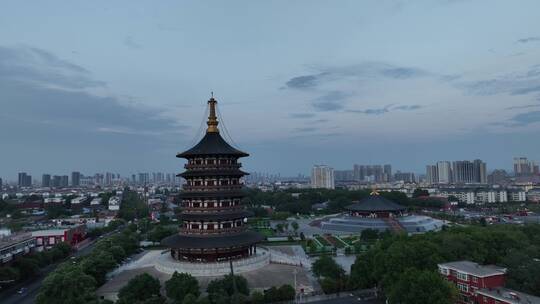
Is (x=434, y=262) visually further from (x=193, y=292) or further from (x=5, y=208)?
(x=5, y=208)

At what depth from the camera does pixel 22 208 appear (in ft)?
339

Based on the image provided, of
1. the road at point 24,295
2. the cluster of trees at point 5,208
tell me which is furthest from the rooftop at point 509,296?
the cluster of trees at point 5,208

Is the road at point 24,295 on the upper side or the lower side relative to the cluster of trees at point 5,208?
lower

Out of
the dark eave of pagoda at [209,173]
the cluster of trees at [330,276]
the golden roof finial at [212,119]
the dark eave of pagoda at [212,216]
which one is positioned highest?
the golden roof finial at [212,119]

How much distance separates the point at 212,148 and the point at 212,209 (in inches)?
218

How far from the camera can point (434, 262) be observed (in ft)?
92.4

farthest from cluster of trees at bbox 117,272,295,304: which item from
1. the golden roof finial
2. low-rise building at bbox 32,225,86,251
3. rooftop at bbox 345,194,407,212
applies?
rooftop at bbox 345,194,407,212

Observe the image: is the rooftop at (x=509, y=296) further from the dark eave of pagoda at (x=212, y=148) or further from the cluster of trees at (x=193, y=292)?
the dark eave of pagoda at (x=212, y=148)

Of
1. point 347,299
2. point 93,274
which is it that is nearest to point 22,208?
point 93,274

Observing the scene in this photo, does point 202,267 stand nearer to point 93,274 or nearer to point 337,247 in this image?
point 93,274

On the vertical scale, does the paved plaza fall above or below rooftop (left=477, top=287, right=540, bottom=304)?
below

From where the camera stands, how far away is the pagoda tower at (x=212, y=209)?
35.0 metres

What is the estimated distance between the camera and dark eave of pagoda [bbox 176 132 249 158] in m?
36.2

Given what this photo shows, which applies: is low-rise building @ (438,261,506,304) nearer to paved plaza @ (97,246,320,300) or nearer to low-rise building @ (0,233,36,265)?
paved plaza @ (97,246,320,300)
